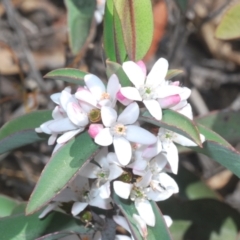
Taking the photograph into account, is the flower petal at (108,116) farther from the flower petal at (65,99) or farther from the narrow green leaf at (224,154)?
the narrow green leaf at (224,154)

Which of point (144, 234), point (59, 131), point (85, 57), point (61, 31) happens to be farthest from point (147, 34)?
point (61, 31)

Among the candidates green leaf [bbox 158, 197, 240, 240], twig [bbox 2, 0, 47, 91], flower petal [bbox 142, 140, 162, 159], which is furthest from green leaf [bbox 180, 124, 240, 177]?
twig [bbox 2, 0, 47, 91]

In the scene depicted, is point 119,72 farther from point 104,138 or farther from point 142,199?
point 142,199

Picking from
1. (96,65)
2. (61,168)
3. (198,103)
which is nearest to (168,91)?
(61,168)

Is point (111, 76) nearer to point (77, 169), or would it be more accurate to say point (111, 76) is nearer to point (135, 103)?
point (135, 103)

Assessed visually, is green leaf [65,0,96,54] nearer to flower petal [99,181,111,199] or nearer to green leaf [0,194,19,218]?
green leaf [0,194,19,218]

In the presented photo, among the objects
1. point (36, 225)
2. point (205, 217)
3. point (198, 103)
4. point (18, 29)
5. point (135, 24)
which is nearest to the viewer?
point (135, 24)
